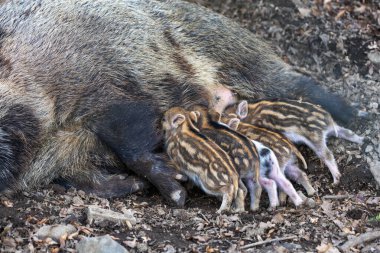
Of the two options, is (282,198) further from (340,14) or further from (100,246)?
(340,14)

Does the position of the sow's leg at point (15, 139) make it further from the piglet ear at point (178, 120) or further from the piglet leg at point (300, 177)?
the piglet leg at point (300, 177)

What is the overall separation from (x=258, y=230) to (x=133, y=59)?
6.73 feet

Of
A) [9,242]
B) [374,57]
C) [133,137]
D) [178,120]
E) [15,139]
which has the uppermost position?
[374,57]

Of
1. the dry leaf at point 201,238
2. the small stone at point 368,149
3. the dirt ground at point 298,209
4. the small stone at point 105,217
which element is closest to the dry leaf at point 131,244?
the dirt ground at point 298,209

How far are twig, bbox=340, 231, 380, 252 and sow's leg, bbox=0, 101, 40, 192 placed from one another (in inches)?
106

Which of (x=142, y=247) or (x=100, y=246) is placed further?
(x=142, y=247)

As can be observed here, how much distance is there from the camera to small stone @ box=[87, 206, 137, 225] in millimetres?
4953

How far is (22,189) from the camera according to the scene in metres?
5.73

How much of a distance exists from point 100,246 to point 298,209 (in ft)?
5.71

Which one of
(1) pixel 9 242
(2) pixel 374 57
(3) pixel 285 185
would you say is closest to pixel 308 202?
(3) pixel 285 185

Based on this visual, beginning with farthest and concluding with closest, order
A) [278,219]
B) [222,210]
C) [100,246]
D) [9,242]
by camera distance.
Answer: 1. [222,210]
2. [278,219]
3. [9,242]
4. [100,246]

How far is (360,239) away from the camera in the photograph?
15.7ft

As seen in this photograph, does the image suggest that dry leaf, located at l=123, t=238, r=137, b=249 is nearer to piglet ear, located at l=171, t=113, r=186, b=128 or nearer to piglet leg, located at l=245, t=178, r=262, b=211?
piglet leg, located at l=245, t=178, r=262, b=211

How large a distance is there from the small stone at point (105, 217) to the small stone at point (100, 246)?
1.54 feet
